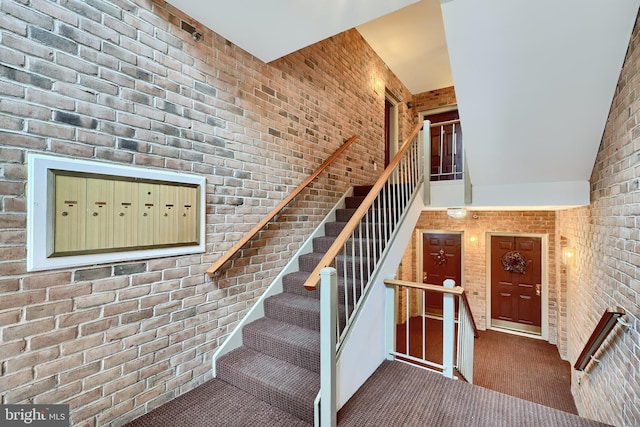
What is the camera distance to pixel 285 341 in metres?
2.31

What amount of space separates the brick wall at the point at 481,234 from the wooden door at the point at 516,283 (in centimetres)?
17

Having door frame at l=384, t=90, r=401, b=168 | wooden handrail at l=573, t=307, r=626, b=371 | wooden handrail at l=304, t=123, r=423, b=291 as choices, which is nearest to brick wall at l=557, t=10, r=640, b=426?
wooden handrail at l=573, t=307, r=626, b=371

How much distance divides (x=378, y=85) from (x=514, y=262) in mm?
4136

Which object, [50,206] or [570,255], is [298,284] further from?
[570,255]

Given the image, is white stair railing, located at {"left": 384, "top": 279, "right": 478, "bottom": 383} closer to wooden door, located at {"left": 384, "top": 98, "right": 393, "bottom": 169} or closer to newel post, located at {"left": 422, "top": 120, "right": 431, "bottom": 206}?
newel post, located at {"left": 422, "top": 120, "right": 431, "bottom": 206}

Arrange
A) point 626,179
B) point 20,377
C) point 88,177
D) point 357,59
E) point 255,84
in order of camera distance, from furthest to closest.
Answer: point 357,59 < point 255,84 < point 626,179 < point 88,177 < point 20,377

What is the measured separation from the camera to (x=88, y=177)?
1.63 meters

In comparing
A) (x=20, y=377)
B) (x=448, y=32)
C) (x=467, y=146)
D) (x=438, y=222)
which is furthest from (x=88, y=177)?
(x=438, y=222)

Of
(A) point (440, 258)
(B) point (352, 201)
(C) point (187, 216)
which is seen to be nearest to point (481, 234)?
(A) point (440, 258)

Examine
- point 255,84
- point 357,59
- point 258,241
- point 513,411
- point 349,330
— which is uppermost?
point 357,59

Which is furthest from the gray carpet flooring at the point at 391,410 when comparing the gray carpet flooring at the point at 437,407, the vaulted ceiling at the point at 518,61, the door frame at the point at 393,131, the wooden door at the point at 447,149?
the door frame at the point at 393,131

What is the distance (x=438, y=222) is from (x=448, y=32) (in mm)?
4637

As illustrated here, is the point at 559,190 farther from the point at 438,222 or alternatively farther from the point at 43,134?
the point at 43,134

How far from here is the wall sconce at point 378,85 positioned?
4.89 m
